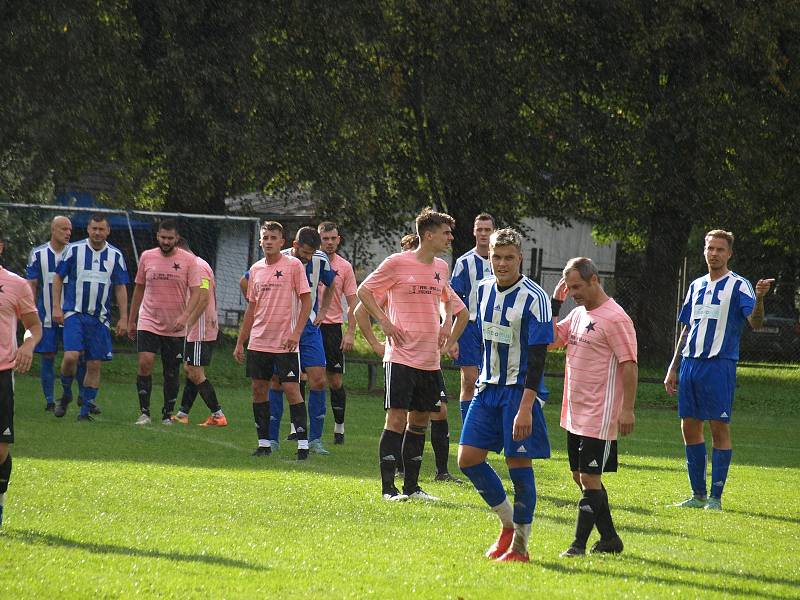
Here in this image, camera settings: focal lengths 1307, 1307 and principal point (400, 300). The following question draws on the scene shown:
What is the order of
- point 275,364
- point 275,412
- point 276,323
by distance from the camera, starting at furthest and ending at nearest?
point 275,412
point 275,364
point 276,323

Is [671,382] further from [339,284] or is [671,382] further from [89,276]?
[89,276]

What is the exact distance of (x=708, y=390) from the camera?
34.4 feet

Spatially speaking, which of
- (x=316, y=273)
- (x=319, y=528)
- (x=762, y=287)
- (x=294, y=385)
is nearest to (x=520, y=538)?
(x=319, y=528)

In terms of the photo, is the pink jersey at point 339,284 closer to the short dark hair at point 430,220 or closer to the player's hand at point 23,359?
the short dark hair at point 430,220

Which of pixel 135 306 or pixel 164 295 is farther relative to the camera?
pixel 135 306

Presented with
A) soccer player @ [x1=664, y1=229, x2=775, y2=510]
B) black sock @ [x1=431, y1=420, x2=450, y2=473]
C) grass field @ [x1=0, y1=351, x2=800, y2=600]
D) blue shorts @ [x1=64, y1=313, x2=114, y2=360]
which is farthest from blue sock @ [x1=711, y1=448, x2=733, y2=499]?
blue shorts @ [x1=64, y1=313, x2=114, y2=360]

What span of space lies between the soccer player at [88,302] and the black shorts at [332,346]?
261 cm

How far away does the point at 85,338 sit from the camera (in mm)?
15172

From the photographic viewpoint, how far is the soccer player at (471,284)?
38.4ft

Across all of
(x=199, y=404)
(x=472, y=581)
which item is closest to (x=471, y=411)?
(x=472, y=581)

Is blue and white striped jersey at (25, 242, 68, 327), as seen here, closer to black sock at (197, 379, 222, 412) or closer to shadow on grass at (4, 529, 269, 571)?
black sock at (197, 379, 222, 412)

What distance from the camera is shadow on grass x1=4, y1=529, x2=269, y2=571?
269 inches

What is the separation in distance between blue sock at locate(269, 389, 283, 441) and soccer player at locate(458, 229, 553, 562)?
18.3 feet

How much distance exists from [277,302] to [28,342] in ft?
15.1
